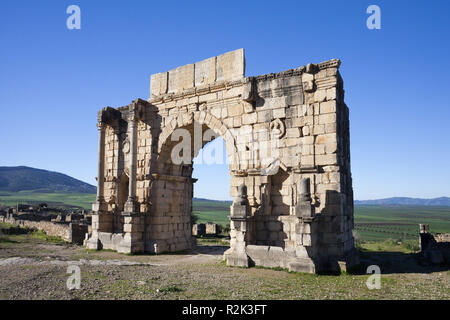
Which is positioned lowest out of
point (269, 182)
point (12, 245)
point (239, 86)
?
point (12, 245)

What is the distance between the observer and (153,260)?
11.4m

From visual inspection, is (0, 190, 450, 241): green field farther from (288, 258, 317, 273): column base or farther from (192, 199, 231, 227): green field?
(288, 258, 317, 273): column base

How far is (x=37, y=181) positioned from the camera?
172 metres

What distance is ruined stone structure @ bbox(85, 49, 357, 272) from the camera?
31.1 ft

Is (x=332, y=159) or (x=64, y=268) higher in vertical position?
(x=332, y=159)

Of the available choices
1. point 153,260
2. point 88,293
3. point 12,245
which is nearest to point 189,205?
point 153,260

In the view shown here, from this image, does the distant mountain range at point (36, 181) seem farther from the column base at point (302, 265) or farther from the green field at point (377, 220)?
the column base at point (302, 265)

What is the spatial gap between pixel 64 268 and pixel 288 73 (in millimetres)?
8322

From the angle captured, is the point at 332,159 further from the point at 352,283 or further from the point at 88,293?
the point at 88,293

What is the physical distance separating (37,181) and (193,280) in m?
188

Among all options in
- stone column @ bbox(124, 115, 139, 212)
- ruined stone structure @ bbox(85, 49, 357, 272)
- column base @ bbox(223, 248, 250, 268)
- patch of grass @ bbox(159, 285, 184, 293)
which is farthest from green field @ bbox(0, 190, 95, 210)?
patch of grass @ bbox(159, 285, 184, 293)

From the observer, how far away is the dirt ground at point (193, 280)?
6.59 metres

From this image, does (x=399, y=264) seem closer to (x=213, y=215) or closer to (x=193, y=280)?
(x=193, y=280)

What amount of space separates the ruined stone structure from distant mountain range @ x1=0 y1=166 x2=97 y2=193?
155024 millimetres
